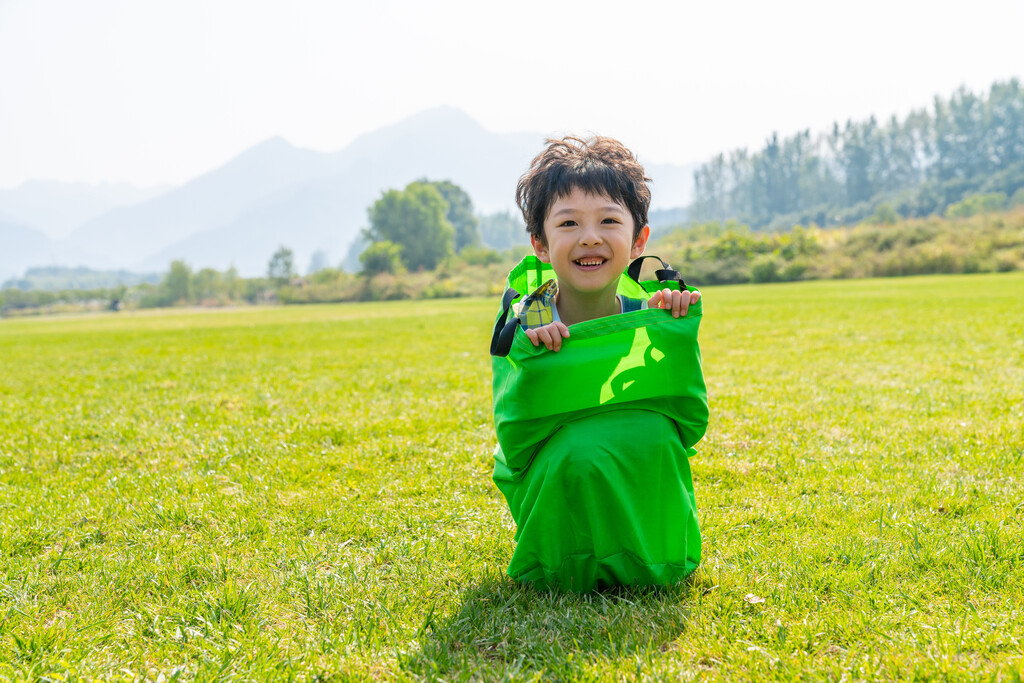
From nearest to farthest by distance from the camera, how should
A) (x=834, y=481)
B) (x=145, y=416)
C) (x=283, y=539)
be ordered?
Result: (x=283, y=539), (x=834, y=481), (x=145, y=416)

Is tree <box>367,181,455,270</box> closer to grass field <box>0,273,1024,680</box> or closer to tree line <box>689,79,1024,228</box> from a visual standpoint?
tree line <box>689,79,1024,228</box>

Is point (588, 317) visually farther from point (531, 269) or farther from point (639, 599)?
point (639, 599)

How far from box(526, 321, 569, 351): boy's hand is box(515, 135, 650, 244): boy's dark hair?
59cm

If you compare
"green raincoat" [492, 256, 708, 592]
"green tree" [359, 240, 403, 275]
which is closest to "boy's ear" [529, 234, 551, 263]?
"green raincoat" [492, 256, 708, 592]

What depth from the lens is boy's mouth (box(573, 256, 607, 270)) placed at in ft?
9.11

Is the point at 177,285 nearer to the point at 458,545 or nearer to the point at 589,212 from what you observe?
the point at 458,545

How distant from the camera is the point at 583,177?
2.76 meters

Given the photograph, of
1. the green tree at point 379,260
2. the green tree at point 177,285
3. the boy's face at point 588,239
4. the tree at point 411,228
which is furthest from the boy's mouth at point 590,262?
the tree at point 411,228

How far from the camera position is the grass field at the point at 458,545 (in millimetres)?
2400

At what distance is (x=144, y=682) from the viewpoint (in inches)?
91.0

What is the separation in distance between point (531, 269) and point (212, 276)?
10089 cm

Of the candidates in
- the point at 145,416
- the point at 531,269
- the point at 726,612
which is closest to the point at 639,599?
the point at 726,612

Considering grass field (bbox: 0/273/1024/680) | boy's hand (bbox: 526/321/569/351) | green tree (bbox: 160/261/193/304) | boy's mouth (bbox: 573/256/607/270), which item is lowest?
grass field (bbox: 0/273/1024/680)

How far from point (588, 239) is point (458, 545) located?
5.75 feet
